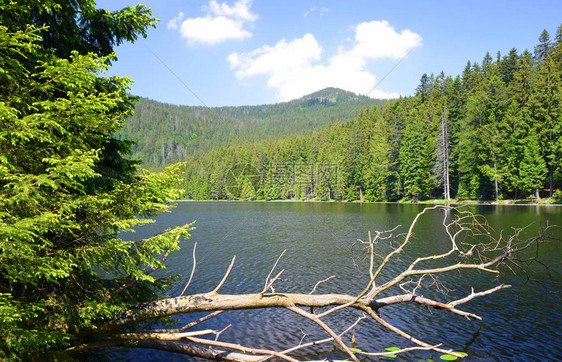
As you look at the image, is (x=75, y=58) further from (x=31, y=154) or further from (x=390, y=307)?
(x=390, y=307)

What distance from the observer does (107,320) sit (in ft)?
20.6

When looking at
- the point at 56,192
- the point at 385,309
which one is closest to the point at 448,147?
the point at 385,309

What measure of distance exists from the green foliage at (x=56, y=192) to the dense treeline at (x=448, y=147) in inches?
2316

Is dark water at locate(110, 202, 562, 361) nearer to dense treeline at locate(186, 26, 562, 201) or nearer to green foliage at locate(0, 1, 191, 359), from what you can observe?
green foliage at locate(0, 1, 191, 359)

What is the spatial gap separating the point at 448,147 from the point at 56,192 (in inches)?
2879

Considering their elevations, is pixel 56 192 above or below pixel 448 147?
below

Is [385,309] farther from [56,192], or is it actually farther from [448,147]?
[448,147]

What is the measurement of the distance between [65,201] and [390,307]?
11.8 m

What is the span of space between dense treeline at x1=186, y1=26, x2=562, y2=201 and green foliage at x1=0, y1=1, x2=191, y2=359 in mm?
58827

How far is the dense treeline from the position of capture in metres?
50.8

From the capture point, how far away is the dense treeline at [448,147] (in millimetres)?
50812

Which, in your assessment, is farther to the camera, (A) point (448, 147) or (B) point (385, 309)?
(A) point (448, 147)

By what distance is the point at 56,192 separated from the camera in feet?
17.1

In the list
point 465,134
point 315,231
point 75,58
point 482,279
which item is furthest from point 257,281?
point 465,134
